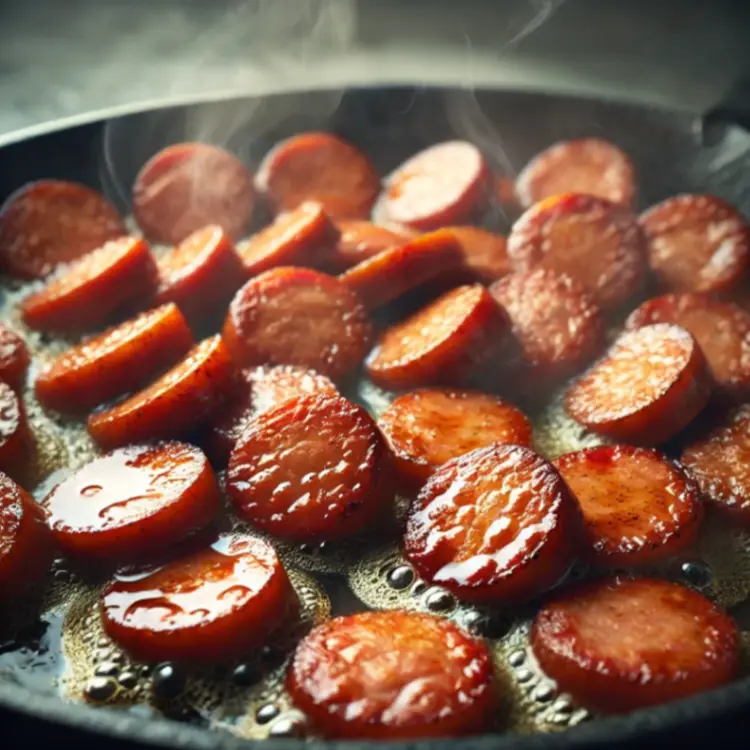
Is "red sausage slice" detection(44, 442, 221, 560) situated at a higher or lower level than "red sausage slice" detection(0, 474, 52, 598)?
lower

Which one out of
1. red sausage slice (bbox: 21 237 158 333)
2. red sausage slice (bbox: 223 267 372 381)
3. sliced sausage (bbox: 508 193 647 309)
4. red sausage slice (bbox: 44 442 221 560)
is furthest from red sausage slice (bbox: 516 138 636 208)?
red sausage slice (bbox: 44 442 221 560)

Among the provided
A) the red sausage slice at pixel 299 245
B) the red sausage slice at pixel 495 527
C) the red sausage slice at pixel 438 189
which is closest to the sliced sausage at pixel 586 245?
the red sausage slice at pixel 438 189

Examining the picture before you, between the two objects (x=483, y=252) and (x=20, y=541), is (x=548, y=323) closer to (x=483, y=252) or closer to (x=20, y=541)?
(x=483, y=252)

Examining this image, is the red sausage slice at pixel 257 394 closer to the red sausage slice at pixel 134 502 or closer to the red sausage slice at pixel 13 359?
the red sausage slice at pixel 134 502

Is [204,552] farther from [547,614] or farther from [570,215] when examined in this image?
[570,215]

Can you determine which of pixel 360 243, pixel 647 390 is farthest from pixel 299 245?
pixel 647 390

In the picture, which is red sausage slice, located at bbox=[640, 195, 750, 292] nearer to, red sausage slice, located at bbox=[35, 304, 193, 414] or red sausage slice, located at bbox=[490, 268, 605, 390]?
red sausage slice, located at bbox=[490, 268, 605, 390]

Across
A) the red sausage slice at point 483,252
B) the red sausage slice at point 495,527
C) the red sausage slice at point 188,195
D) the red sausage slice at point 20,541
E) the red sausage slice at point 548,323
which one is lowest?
the red sausage slice at point 548,323
